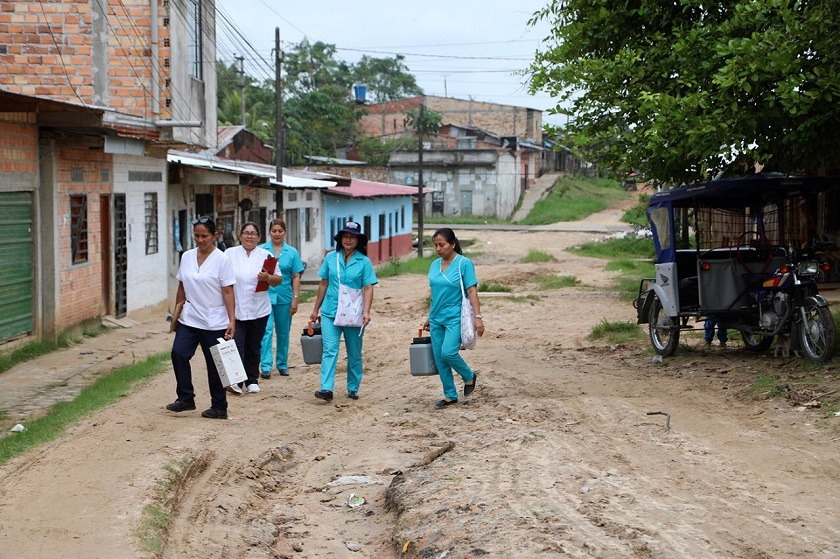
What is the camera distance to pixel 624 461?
7.49 metres

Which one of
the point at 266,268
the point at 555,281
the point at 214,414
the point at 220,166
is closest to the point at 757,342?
the point at 266,268

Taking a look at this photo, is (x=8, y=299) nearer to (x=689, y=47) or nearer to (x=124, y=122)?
(x=124, y=122)

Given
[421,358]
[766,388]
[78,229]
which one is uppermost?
[78,229]

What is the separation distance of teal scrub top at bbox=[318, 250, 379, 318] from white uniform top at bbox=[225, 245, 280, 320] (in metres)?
0.74

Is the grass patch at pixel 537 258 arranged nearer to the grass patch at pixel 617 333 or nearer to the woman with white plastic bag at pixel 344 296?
the grass patch at pixel 617 333

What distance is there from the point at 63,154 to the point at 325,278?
7.45 m

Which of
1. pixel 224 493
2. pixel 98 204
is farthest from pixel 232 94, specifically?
pixel 224 493

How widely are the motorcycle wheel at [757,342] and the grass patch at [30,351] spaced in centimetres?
920

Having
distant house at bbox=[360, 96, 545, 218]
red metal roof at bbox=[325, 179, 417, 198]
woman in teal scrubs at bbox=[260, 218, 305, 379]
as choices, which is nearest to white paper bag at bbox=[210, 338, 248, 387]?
woman in teal scrubs at bbox=[260, 218, 305, 379]

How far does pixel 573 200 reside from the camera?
73438 mm

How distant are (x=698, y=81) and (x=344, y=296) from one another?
14.7 ft

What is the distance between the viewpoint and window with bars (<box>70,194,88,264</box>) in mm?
16766

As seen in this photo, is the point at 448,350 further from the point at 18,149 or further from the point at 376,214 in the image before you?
the point at 376,214

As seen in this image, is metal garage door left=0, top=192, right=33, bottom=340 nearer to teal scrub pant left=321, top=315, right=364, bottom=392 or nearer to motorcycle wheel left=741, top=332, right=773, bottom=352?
teal scrub pant left=321, top=315, right=364, bottom=392
